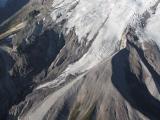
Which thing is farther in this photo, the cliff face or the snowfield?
the snowfield

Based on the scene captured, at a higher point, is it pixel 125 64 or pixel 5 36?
pixel 5 36

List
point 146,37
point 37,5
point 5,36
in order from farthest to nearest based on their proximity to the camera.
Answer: point 37,5, point 5,36, point 146,37

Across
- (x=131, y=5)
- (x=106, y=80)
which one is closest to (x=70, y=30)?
(x=131, y=5)

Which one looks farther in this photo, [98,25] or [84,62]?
[98,25]

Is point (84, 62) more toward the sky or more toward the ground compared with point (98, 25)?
more toward the ground

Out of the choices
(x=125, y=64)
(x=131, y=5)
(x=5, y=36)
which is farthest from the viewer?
(x=5, y=36)

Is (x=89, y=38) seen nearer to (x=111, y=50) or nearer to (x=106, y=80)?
(x=111, y=50)

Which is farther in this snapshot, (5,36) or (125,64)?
(5,36)

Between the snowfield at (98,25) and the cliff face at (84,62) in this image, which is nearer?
the cliff face at (84,62)
